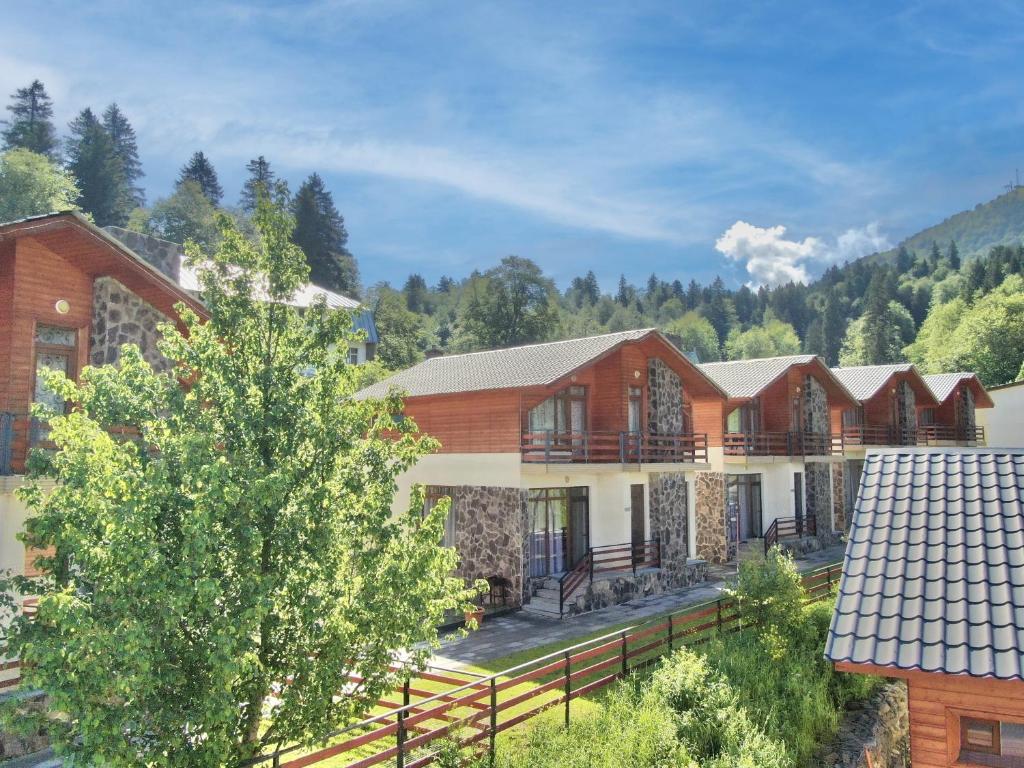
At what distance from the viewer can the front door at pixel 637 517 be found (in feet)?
80.3

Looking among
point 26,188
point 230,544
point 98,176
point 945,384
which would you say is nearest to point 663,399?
point 230,544

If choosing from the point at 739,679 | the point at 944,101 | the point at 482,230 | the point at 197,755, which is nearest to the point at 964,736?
the point at 739,679

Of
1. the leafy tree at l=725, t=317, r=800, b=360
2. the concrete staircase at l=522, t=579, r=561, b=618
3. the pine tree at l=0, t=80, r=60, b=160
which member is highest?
the pine tree at l=0, t=80, r=60, b=160

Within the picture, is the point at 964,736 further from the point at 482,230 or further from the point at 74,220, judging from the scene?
the point at 482,230

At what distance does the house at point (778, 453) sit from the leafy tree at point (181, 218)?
5440cm

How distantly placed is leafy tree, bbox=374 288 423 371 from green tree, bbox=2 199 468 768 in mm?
50811

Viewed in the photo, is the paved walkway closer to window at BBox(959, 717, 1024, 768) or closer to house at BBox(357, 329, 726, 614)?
house at BBox(357, 329, 726, 614)

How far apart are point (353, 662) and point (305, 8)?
2085cm

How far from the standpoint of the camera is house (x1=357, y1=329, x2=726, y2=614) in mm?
20953

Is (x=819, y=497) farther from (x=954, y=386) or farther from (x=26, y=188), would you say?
(x=26, y=188)

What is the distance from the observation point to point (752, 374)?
3297 cm

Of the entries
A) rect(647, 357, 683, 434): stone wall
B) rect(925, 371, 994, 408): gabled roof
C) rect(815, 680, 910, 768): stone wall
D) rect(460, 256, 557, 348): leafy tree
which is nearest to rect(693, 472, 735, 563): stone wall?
rect(647, 357, 683, 434): stone wall

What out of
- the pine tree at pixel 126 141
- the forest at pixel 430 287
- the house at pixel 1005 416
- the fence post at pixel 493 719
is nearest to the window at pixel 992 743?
the fence post at pixel 493 719

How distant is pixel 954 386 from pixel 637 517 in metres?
30.7
